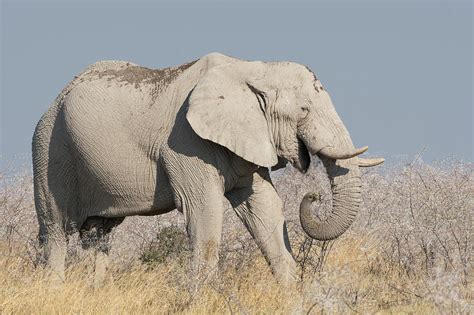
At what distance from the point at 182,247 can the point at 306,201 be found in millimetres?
2118

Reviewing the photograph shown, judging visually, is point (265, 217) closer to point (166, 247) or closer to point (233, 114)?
point (233, 114)

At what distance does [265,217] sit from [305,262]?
89cm

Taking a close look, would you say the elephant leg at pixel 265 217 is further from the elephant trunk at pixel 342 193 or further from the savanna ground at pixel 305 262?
the elephant trunk at pixel 342 193

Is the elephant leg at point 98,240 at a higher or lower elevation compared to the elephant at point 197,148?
lower

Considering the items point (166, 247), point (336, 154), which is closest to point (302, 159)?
point (336, 154)

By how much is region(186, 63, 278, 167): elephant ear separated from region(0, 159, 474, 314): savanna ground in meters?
1.13

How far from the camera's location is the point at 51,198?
12.6 metres

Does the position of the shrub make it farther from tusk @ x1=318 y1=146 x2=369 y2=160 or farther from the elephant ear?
tusk @ x1=318 y1=146 x2=369 y2=160

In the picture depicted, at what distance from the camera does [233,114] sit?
36.2 ft

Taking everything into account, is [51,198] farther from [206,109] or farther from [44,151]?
[206,109]

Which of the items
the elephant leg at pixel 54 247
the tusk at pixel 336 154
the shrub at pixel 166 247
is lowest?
the elephant leg at pixel 54 247

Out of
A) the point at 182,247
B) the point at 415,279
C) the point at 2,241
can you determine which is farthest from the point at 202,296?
the point at 2,241

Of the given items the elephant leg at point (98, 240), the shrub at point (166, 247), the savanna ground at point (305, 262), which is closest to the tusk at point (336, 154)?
the savanna ground at point (305, 262)

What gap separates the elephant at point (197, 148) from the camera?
35.5 ft
